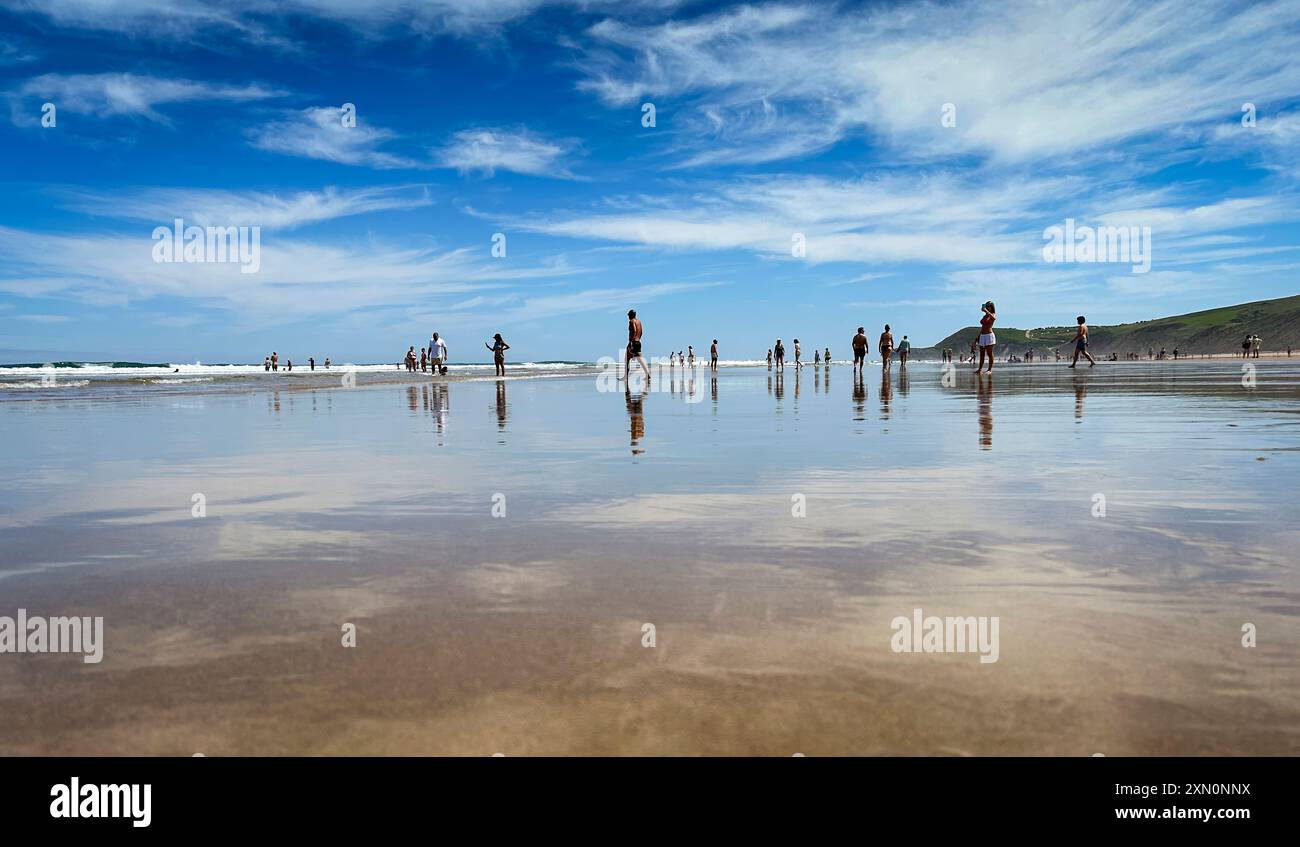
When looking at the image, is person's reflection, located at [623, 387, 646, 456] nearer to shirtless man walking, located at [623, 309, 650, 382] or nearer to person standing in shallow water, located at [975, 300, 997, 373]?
shirtless man walking, located at [623, 309, 650, 382]

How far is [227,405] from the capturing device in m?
18.5

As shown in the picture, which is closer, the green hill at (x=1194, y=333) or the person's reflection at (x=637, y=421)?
the person's reflection at (x=637, y=421)

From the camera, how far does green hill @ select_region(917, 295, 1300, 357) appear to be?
96.1 metres

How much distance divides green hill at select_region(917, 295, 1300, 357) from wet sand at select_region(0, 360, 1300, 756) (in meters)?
111

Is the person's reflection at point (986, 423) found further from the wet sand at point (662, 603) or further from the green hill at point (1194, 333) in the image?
the green hill at point (1194, 333)

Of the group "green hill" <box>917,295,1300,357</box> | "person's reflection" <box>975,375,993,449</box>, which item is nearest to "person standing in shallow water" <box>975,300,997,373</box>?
"person's reflection" <box>975,375,993,449</box>

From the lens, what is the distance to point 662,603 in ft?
9.91

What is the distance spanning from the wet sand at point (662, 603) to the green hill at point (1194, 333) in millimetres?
111271

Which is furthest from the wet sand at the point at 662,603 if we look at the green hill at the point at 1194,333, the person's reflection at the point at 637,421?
the green hill at the point at 1194,333

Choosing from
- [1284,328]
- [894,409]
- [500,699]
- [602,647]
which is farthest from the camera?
[1284,328]

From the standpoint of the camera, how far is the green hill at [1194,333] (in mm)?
96062
